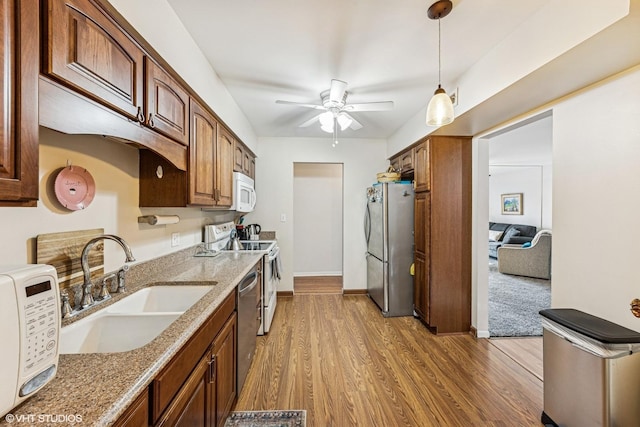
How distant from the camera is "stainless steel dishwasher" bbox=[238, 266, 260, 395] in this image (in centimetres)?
186

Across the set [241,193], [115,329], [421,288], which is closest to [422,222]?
[421,288]

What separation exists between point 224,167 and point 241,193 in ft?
1.64

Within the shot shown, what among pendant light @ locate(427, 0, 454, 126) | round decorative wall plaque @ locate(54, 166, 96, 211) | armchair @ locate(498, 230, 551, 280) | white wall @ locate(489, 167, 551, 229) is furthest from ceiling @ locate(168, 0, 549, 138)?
white wall @ locate(489, 167, 551, 229)

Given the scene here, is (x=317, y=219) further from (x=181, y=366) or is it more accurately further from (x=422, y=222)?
(x=181, y=366)

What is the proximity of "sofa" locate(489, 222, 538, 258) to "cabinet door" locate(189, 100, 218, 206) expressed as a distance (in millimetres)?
6203

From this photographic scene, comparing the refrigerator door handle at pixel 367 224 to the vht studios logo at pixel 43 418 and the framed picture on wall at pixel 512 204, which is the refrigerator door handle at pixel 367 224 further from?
the framed picture on wall at pixel 512 204

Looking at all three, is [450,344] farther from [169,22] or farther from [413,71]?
[169,22]

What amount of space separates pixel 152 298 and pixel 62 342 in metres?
0.58

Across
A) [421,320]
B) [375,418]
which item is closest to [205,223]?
[375,418]

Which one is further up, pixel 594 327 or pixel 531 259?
pixel 594 327

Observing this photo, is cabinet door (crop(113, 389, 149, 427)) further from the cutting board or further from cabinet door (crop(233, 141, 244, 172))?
cabinet door (crop(233, 141, 244, 172))

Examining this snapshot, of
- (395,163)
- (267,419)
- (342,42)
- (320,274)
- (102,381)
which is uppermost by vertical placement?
(342,42)

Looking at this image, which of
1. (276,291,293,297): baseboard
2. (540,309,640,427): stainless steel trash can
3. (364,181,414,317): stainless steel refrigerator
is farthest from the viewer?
(276,291,293,297): baseboard

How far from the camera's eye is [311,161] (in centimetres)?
420
